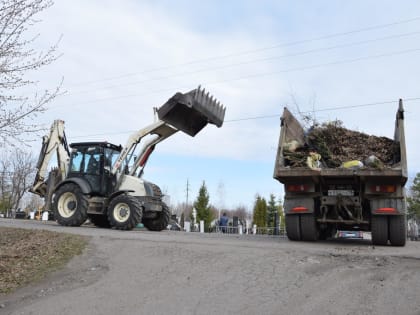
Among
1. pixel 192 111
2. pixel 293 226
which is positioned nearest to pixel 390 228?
pixel 293 226

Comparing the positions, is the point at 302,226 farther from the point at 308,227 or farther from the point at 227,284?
the point at 227,284

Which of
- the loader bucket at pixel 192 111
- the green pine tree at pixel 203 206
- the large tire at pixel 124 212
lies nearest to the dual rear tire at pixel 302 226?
the loader bucket at pixel 192 111

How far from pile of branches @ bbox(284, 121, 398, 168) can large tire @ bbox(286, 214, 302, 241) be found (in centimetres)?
114

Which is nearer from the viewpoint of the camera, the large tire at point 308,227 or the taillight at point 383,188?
the taillight at point 383,188

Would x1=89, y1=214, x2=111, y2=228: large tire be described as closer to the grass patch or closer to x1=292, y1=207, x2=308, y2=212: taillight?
the grass patch

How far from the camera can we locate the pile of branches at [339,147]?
978cm

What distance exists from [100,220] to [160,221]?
2.21 meters

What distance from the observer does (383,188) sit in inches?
351

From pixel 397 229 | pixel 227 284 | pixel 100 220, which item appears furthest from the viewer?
pixel 100 220

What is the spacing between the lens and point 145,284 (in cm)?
599

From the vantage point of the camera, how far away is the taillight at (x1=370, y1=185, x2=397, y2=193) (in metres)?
8.88

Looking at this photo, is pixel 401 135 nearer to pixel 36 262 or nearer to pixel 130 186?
pixel 36 262

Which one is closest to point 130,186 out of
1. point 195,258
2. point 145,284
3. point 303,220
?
point 303,220

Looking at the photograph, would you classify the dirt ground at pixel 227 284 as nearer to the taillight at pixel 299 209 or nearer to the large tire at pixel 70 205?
the taillight at pixel 299 209
